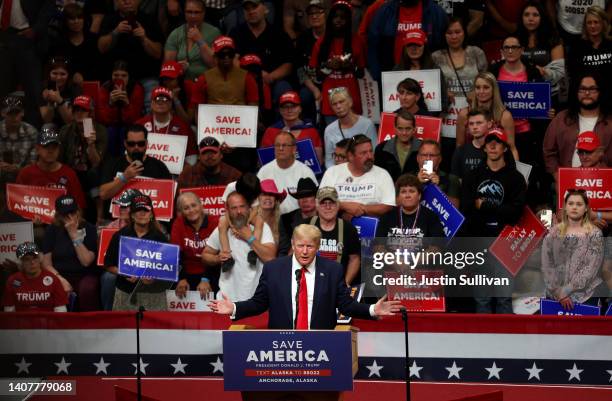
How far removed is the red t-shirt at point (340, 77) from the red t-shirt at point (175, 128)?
1636 mm

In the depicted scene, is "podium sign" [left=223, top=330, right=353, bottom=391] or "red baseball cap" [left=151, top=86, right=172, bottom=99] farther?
"red baseball cap" [left=151, top=86, right=172, bottom=99]

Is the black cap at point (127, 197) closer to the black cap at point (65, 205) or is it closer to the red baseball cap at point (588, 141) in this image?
the black cap at point (65, 205)

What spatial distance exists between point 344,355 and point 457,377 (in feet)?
8.32

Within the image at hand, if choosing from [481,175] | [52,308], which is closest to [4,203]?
[52,308]

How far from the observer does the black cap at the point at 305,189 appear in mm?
14594

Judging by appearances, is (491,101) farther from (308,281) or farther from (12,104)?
(12,104)

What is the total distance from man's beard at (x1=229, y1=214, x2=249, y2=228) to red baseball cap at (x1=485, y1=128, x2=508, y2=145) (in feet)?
8.66

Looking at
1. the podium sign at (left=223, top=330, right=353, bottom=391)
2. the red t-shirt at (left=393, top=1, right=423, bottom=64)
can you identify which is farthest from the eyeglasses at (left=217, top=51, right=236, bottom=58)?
the podium sign at (left=223, top=330, right=353, bottom=391)

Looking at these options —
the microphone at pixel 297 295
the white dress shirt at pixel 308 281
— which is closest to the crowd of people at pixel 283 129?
the white dress shirt at pixel 308 281

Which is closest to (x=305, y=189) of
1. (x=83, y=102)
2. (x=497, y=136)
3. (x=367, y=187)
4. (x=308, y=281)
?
(x=367, y=187)

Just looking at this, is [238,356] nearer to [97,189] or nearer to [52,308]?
[52,308]

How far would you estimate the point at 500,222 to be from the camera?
1406cm

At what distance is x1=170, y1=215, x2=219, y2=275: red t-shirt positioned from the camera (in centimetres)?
1472

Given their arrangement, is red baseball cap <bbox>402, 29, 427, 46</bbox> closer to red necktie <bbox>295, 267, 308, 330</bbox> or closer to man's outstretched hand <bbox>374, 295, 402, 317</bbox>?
red necktie <bbox>295, 267, 308, 330</bbox>
